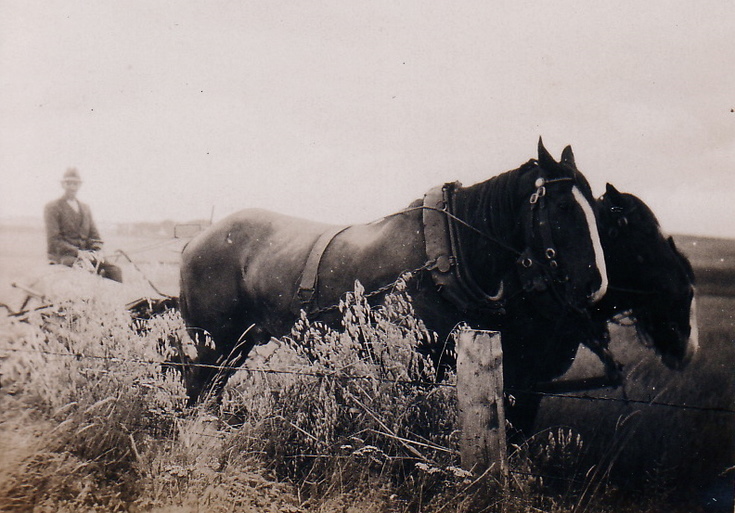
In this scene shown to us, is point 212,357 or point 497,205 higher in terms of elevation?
point 497,205

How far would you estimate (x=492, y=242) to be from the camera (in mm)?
3135

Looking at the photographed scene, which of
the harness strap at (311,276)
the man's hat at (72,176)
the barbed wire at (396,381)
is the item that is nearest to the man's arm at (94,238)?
the man's hat at (72,176)

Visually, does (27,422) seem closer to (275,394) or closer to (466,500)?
(275,394)

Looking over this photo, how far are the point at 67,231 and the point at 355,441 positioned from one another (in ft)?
9.97

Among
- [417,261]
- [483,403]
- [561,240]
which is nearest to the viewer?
[483,403]

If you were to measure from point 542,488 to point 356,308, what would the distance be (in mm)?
1329

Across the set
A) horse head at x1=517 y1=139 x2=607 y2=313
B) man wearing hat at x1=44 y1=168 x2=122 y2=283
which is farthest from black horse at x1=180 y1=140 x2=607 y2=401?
man wearing hat at x1=44 y1=168 x2=122 y2=283

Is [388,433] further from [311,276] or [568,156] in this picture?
[568,156]

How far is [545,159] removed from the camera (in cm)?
293

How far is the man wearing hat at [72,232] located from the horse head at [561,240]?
10.4 ft

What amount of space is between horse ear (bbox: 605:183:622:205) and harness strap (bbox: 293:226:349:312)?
1609 millimetres

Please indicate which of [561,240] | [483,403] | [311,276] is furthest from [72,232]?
[561,240]

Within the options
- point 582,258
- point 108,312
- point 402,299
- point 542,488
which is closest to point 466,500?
point 542,488

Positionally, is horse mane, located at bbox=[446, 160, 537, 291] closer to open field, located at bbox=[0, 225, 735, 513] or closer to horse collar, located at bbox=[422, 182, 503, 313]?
horse collar, located at bbox=[422, 182, 503, 313]
